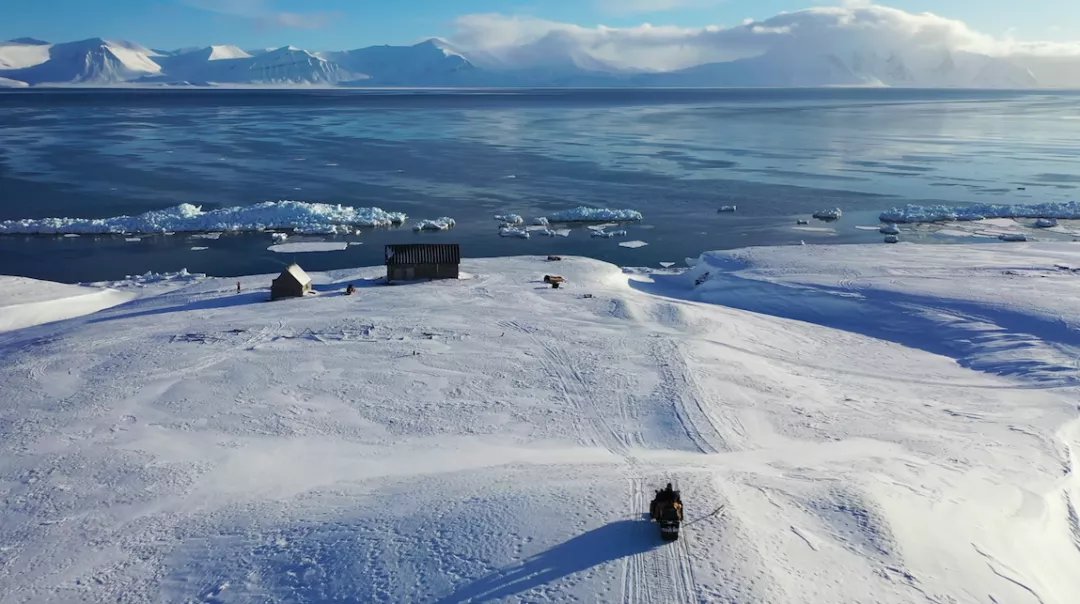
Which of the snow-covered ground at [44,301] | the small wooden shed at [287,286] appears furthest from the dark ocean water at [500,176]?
the small wooden shed at [287,286]

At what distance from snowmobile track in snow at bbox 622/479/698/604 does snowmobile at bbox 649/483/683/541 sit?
189mm

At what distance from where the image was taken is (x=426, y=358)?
27812mm

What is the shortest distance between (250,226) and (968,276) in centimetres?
4266

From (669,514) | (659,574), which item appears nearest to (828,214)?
(669,514)

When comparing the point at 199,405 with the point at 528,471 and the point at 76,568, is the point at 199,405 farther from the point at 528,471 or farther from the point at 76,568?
the point at 528,471

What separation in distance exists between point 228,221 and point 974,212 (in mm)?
52264

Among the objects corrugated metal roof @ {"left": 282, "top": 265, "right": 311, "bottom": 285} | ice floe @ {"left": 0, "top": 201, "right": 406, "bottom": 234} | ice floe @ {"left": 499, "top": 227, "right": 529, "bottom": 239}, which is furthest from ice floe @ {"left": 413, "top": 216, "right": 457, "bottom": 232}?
corrugated metal roof @ {"left": 282, "top": 265, "right": 311, "bottom": 285}

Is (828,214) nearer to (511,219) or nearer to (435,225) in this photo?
(511,219)

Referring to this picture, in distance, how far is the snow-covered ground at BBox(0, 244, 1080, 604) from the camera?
50.2 feet

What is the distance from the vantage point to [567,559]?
597 inches

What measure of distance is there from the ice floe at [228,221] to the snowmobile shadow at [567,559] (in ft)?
136

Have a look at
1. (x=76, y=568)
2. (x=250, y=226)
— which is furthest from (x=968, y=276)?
(x=250, y=226)

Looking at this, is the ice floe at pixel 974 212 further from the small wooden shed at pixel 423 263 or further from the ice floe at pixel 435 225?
the small wooden shed at pixel 423 263

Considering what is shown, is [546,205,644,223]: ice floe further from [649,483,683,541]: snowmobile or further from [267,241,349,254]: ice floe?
[649,483,683,541]: snowmobile
